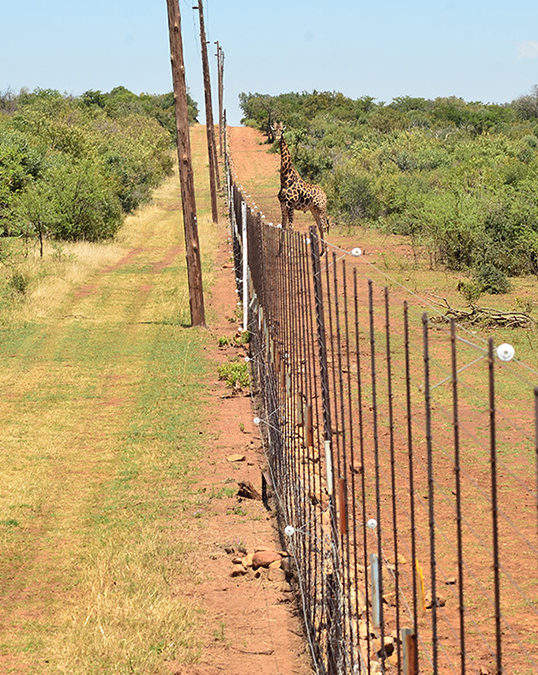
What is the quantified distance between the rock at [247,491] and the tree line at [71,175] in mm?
11683

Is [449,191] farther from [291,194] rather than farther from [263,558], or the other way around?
[263,558]

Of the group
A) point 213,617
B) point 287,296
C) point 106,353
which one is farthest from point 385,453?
point 106,353

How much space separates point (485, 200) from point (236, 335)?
9647 millimetres

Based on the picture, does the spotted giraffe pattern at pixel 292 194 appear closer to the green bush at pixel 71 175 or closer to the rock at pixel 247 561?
the green bush at pixel 71 175

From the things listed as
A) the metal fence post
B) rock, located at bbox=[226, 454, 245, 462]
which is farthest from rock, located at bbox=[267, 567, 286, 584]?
the metal fence post

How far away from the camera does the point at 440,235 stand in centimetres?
2298

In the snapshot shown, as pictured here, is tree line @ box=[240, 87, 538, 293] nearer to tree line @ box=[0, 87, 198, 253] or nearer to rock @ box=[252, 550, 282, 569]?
tree line @ box=[0, 87, 198, 253]

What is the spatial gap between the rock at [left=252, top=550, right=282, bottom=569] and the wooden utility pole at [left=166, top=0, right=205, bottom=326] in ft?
35.2

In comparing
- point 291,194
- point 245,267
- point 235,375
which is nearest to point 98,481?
point 235,375

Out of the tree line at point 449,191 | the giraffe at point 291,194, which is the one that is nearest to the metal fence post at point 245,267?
the giraffe at point 291,194

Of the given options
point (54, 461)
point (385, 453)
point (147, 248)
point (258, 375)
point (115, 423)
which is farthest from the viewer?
point (147, 248)

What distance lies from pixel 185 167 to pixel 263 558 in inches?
467

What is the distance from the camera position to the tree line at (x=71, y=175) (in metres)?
25.1

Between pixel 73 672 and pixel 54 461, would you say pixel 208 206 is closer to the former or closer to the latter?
pixel 54 461
